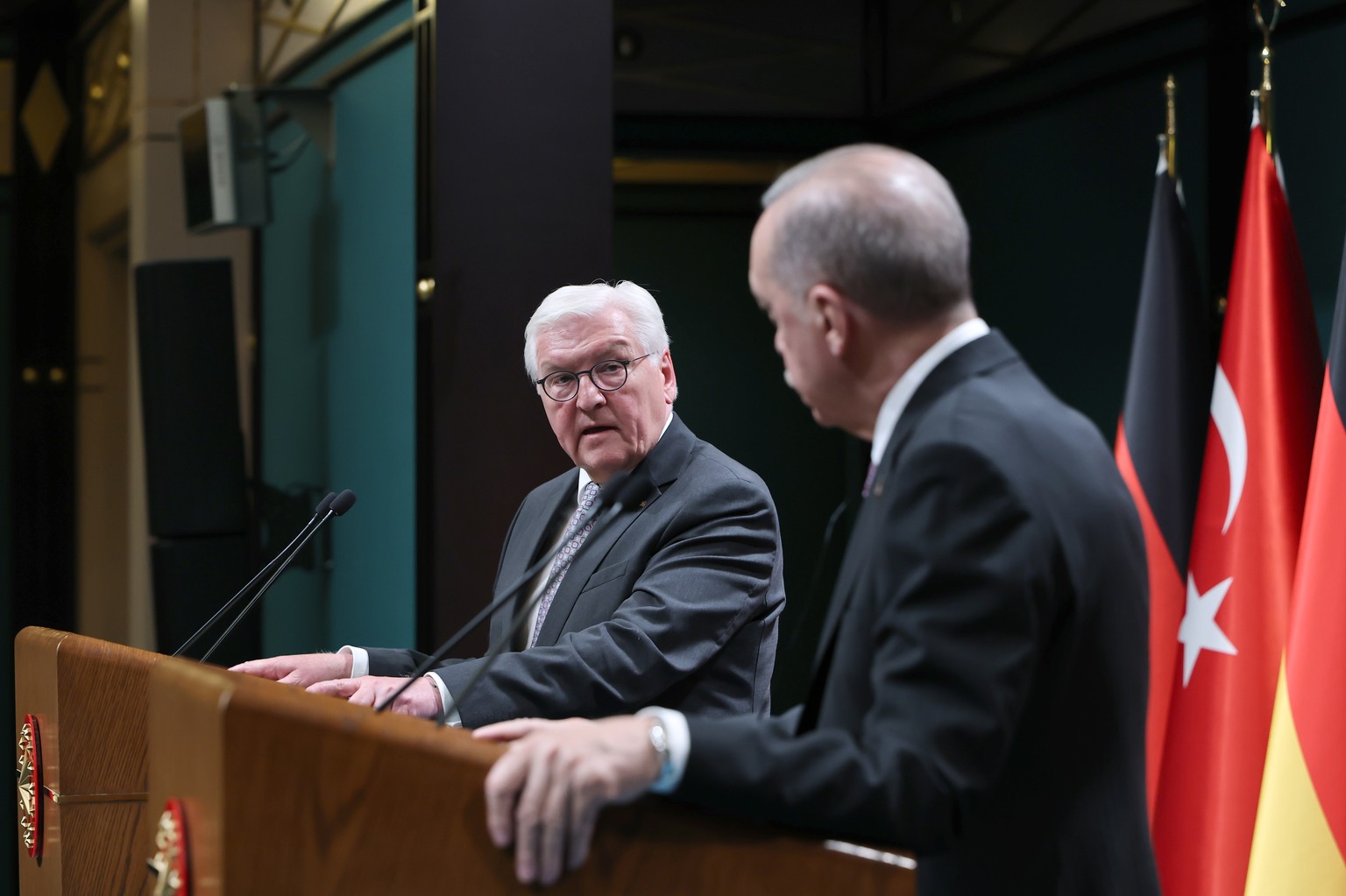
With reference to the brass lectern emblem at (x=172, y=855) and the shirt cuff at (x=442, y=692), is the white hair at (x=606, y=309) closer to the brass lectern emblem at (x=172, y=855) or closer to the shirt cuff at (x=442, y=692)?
the shirt cuff at (x=442, y=692)

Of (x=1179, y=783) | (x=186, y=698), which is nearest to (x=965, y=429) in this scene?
(x=186, y=698)

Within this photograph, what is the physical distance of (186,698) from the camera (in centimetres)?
113

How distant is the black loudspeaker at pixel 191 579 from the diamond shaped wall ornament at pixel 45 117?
2167 millimetres

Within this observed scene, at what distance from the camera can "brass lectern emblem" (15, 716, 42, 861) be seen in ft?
6.01

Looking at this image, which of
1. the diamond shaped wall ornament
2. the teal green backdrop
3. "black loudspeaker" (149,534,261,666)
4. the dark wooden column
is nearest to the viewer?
A: the dark wooden column

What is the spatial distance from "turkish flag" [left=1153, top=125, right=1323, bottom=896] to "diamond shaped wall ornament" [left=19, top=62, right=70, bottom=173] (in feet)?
14.8

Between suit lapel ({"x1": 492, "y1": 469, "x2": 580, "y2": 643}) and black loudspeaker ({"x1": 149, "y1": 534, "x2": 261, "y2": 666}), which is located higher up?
suit lapel ({"x1": 492, "y1": 469, "x2": 580, "y2": 643})

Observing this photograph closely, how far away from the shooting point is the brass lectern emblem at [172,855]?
113 centimetres

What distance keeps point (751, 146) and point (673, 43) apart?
45cm

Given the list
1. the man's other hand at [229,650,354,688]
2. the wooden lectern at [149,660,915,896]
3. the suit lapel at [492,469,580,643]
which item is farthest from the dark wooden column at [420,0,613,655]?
the wooden lectern at [149,660,915,896]

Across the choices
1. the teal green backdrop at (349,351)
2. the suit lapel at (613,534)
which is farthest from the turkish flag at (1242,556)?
the teal green backdrop at (349,351)

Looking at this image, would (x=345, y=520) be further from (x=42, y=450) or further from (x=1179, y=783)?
(x=1179, y=783)

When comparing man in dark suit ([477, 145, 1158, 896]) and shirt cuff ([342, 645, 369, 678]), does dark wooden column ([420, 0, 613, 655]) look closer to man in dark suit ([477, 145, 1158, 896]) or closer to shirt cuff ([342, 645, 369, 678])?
shirt cuff ([342, 645, 369, 678])

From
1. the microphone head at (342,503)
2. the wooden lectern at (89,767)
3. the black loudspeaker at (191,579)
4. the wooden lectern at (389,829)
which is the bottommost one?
the black loudspeaker at (191,579)
